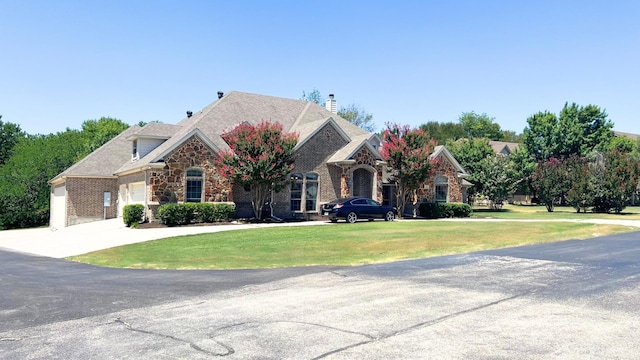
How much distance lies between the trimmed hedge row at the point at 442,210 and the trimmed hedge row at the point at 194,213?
14794 mm

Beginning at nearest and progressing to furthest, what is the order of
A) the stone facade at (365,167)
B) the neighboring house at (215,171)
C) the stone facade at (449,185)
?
the neighboring house at (215,171)
the stone facade at (365,167)
the stone facade at (449,185)

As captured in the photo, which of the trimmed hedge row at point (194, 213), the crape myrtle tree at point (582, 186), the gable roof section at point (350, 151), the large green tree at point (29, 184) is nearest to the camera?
the trimmed hedge row at point (194, 213)

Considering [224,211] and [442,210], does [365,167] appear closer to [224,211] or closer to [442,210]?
[442,210]

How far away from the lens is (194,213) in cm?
2864

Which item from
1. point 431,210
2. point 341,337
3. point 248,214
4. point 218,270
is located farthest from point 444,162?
point 341,337

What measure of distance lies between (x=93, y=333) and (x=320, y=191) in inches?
1033

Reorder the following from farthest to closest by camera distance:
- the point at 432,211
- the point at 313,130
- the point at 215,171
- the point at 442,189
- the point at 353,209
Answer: the point at 442,189
the point at 432,211
the point at 313,130
the point at 215,171
the point at 353,209

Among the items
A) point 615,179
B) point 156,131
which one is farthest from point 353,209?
point 615,179

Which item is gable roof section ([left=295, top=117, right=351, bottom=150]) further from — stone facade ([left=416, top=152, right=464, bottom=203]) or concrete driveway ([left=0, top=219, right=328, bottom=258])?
stone facade ([left=416, top=152, right=464, bottom=203])

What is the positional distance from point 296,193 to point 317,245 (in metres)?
14.2

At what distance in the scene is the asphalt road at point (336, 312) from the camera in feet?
20.4

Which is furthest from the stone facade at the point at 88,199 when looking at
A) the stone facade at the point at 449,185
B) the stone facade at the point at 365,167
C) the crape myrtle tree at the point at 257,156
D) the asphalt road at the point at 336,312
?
the asphalt road at the point at 336,312

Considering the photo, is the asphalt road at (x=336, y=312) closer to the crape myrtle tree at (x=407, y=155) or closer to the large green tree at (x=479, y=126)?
the crape myrtle tree at (x=407, y=155)

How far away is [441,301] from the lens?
8.76 m
